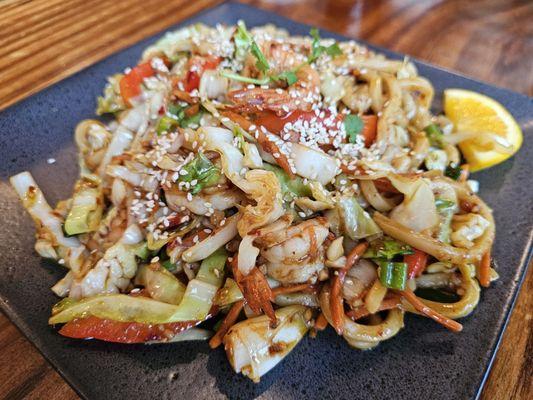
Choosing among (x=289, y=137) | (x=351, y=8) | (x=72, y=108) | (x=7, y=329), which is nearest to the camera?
(x=7, y=329)

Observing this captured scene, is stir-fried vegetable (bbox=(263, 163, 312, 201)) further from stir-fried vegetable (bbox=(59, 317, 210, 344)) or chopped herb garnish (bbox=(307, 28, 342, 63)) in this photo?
chopped herb garnish (bbox=(307, 28, 342, 63))

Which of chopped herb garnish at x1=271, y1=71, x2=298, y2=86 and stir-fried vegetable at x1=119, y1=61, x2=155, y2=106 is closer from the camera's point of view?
chopped herb garnish at x1=271, y1=71, x2=298, y2=86

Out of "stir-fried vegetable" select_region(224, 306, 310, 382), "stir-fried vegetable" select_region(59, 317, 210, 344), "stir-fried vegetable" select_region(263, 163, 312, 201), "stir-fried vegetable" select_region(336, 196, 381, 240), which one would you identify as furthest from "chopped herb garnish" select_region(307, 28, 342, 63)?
"stir-fried vegetable" select_region(59, 317, 210, 344)

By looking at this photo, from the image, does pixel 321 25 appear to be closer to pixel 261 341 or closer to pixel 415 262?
pixel 415 262

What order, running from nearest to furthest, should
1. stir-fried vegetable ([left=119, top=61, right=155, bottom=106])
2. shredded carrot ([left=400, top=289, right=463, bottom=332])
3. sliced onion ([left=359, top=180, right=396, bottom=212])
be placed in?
shredded carrot ([left=400, top=289, right=463, bottom=332]) → sliced onion ([left=359, top=180, right=396, bottom=212]) → stir-fried vegetable ([left=119, top=61, right=155, bottom=106])

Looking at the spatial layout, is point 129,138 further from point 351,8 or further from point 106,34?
point 351,8

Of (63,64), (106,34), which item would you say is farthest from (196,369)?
(106,34)

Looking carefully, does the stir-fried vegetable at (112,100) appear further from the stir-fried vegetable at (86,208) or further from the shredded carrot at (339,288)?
the shredded carrot at (339,288)
